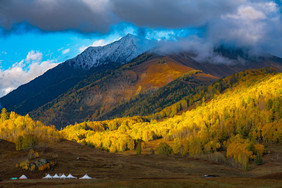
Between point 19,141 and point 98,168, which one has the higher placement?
point 19,141

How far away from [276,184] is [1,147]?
529 ft

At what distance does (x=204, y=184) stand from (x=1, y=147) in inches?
5780

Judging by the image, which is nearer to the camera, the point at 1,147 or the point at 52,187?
the point at 52,187

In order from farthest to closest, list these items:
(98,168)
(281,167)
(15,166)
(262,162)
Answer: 1. (262,162)
2. (281,167)
3. (98,168)
4. (15,166)

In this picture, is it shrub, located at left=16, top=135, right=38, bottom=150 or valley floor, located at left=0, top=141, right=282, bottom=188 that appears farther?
shrub, located at left=16, top=135, right=38, bottom=150

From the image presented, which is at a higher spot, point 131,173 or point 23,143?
point 23,143

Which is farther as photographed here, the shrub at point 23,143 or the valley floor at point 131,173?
the shrub at point 23,143

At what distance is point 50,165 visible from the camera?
13400 centimetres

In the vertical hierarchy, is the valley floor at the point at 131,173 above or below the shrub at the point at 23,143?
below

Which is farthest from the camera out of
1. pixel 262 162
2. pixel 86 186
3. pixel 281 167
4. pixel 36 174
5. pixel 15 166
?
pixel 262 162

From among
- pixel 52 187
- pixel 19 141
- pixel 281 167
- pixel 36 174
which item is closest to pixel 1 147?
pixel 19 141

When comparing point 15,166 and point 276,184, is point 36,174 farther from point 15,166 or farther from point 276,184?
point 276,184

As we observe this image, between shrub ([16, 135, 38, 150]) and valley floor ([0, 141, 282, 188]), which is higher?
shrub ([16, 135, 38, 150])

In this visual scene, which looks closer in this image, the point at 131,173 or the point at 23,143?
the point at 131,173
